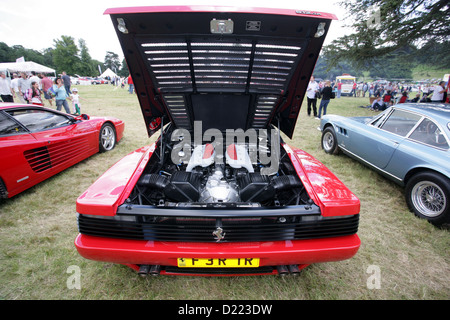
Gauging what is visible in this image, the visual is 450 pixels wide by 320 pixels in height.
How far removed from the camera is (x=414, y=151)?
2.92m

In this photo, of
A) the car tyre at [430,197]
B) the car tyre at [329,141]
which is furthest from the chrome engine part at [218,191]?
the car tyre at [329,141]

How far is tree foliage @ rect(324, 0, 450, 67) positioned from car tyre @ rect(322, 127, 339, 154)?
26.3ft

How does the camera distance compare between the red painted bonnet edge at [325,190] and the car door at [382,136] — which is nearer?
the red painted bonnet edge at [325,190]

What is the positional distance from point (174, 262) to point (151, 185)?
72cm

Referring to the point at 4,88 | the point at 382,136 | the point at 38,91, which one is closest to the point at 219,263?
the point at 382,136

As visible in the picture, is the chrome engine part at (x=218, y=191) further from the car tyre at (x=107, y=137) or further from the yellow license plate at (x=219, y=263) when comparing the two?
the car tyre at (x=107, y=137)

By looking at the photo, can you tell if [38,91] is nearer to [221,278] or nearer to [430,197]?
[221,278]

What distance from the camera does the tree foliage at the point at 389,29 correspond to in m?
9.05

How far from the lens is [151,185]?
1921mm

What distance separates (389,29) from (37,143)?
525 inches

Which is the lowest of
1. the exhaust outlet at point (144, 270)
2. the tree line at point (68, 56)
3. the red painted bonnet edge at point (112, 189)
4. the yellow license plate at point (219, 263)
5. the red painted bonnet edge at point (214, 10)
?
the exhaust outlet at point (144, 270)

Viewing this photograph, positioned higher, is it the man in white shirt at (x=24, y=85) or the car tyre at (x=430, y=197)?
the man in white shirt at (x=24, y=85)
